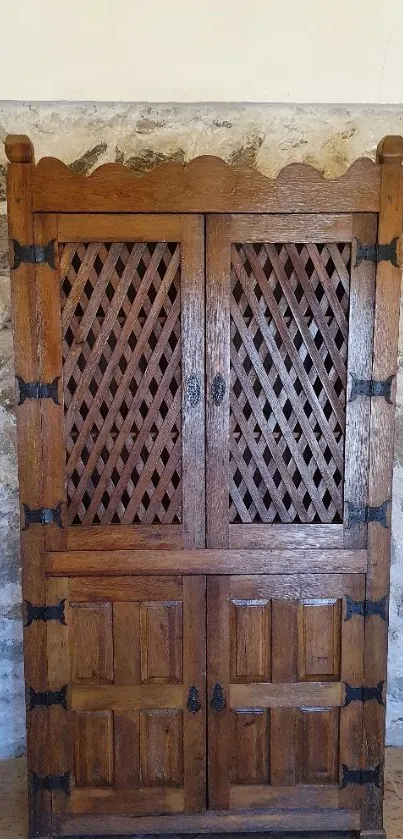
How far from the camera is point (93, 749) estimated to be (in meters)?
2.14

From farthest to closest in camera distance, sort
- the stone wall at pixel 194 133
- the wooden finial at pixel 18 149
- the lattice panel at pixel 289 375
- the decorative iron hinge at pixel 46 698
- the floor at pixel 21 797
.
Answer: the stone wall at pixel 194 133 < the floor at pixel 21 797 < the decorative iron hinge at pixel 46 698 < the lattice panel at pixel 289 375 < the wooden finial at pixel 18 149

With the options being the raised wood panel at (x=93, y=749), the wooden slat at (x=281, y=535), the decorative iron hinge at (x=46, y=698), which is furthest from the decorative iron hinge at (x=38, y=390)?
the raised wood panel at (x=93, y=749)

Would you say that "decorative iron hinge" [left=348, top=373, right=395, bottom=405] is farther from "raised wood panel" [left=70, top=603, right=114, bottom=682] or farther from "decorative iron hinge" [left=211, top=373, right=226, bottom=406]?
"raised wood panel" [left=70, top=603, right=114, bottom=682]

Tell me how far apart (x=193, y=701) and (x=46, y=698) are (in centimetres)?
45

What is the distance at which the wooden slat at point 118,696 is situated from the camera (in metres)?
2.12

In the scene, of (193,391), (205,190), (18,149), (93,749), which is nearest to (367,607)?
(193,391)

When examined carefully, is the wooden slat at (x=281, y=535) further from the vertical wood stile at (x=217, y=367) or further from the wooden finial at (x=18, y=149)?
the wooden finial at (x=18, y=149)

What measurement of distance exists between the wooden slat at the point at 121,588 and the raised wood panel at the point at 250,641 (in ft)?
0.69

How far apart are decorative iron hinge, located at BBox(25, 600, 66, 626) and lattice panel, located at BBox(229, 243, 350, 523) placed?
61 centimetres

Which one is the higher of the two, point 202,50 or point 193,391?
point 202,50

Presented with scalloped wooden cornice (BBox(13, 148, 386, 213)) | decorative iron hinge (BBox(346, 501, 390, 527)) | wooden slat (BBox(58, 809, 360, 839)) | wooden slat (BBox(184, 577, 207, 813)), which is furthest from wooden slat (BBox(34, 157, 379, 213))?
wooden slat (BBox(58, 809, 360, 839))

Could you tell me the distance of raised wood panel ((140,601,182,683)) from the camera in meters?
2.11

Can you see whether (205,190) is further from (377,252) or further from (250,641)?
(250,641)

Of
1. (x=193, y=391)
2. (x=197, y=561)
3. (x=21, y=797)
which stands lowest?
(x=21, y=797)
